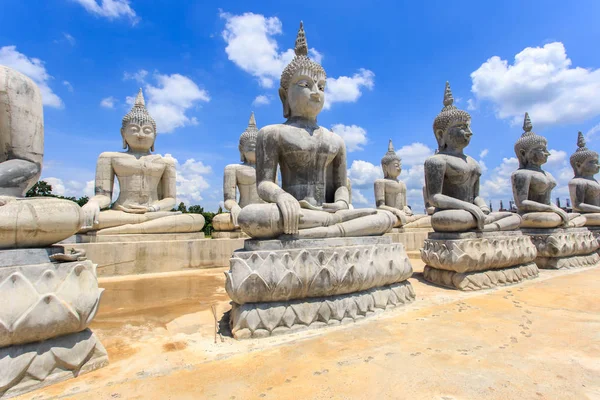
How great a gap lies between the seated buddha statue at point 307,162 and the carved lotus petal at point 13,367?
2.53 m

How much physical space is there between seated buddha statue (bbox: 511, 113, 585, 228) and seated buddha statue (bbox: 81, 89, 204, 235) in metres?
7.60

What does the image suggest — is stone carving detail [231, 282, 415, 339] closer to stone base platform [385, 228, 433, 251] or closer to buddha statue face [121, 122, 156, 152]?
buddha statue face [121, 122, 156, 152]

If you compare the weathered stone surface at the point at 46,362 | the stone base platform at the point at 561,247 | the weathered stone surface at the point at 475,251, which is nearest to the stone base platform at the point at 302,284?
the weathered stone surface at the point at 46,362

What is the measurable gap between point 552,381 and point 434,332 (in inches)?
44.6

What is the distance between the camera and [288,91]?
190 inches

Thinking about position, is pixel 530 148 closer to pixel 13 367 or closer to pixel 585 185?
pixel 585 185

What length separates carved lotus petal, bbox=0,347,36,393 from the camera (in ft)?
7.34

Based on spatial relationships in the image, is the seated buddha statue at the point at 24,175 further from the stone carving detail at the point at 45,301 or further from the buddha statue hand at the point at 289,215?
the buddha statue hand at the point at 289,215

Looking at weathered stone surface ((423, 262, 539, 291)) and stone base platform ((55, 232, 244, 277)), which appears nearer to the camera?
weathered stone surface ((423, 262, 539, 291))

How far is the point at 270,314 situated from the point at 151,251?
4374 millimetres

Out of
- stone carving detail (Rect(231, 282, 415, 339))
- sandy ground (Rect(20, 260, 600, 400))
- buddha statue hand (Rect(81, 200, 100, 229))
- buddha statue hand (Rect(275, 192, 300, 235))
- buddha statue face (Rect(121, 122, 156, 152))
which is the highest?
buddha statue face (Rect(121, 122, 156, 152))

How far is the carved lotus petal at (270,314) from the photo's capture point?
341cm

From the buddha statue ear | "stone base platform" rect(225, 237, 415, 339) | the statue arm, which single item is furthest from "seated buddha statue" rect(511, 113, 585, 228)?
the statue arm

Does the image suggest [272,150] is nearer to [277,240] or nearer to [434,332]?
[277,240]
